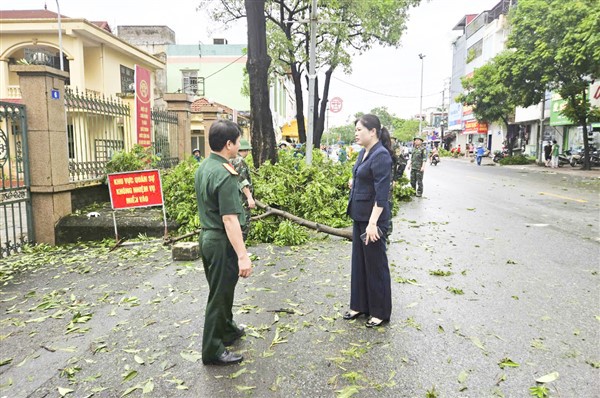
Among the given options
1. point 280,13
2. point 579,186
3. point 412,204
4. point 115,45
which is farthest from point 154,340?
point 115,45

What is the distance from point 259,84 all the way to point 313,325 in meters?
7.05

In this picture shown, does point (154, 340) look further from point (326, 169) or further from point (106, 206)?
point (326, 169)

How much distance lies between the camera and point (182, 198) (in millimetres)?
8602

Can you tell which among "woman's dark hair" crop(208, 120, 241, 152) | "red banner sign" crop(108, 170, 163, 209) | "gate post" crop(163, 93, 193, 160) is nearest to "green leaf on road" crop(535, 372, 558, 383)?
"woman's dark hair" crop(208, 120, 241, 152)

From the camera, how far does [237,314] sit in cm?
450

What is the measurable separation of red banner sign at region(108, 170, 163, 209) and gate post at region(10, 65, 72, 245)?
3.25ft

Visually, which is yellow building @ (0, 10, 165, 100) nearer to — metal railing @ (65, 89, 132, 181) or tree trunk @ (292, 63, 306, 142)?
tree trunk @ (292, 63, 306, 142)

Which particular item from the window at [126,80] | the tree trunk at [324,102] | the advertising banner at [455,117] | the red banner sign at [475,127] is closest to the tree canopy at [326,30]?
the tree trunk at [324,102]

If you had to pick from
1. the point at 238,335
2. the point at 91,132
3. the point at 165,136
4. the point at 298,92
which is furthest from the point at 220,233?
the point at 298,92

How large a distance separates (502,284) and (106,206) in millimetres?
7189

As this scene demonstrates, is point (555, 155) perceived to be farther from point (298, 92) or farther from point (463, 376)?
point (463, 376)

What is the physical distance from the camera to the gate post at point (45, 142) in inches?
289

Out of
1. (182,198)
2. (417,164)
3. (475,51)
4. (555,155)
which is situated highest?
(475,51)

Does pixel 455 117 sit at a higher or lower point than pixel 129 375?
higher
